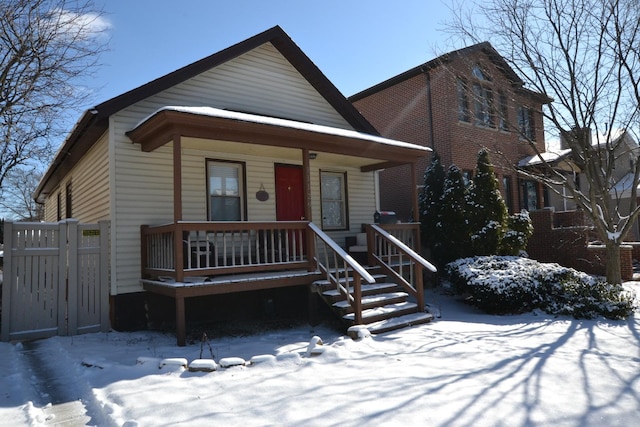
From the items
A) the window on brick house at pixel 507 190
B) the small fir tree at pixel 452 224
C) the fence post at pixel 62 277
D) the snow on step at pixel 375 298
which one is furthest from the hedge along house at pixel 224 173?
the window on brick house at pixel 507 190

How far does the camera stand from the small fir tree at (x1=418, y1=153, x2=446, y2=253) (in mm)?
12320

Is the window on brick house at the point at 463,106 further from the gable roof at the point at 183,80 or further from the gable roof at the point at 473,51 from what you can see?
the gable roof at the point at 183,80

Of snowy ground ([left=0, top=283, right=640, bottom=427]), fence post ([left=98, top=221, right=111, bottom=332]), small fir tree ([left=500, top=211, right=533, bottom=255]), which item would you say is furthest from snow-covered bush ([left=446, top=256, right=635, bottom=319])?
fence post ([left=98, top=221, right=111, bottom=332])

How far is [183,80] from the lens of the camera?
891 centimetres

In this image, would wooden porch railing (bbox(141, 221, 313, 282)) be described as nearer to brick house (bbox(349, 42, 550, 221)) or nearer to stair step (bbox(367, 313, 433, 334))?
stair step (bbox(367, 313, 433, 334))

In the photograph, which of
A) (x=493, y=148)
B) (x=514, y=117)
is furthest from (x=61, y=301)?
(x=514, y=117)

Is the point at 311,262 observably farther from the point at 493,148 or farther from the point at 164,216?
the point at 493,148

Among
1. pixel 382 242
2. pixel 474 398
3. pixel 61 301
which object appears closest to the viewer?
pixel 474 398

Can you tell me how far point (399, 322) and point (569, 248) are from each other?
829 cm

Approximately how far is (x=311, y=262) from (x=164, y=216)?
299 cm

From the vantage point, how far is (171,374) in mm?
4910

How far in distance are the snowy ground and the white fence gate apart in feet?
1.43

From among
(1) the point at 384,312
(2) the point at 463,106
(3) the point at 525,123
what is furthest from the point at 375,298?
(2) the point at 463,106

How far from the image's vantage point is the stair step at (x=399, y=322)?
7044mm
